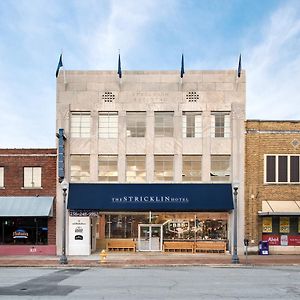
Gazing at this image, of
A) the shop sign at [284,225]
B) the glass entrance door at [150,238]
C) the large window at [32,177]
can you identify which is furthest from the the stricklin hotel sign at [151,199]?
the shop sign at [284,225]

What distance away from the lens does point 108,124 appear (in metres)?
33.8

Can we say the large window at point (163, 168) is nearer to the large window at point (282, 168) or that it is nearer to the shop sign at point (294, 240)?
the large window at point (282, 168)

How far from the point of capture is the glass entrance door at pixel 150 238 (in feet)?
111

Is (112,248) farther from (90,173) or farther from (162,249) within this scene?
(90,173)

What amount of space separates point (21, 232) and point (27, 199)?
2.43 m

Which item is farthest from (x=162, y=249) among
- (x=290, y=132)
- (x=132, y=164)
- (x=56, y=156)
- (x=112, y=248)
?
(x=290, y=132)

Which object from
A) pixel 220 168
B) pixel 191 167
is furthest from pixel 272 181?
pixel 191 167

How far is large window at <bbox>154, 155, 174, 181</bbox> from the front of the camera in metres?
33.3

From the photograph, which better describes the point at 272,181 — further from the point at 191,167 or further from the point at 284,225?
the point at 191,167

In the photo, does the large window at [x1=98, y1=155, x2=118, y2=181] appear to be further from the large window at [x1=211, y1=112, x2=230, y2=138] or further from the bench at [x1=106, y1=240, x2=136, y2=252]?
the large window at [x1=211, y1=112, x2=230, y2=138]

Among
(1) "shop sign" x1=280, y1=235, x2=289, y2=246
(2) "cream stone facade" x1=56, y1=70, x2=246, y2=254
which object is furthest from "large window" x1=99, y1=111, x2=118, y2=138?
(1) "shop sign" x1=280, y1=235, x2=289, y2=246

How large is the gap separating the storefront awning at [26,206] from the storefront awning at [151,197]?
1675 millimetres

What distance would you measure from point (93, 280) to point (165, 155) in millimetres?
15003

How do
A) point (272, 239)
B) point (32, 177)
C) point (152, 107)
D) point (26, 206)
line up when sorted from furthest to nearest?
point (152, 107), point (32, 177), point (272, 239), point (26, 206)
